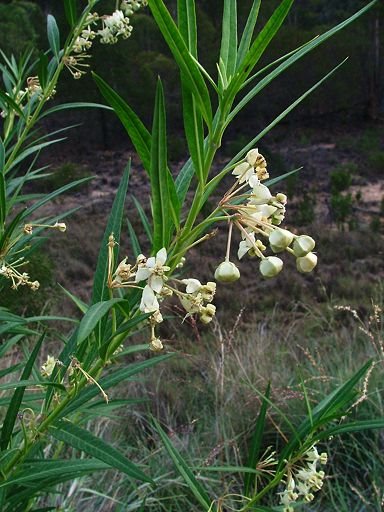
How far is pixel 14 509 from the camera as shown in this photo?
74cm

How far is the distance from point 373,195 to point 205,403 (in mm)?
4918

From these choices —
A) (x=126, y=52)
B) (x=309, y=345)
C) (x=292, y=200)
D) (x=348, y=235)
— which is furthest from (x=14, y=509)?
(x=126, y=52)

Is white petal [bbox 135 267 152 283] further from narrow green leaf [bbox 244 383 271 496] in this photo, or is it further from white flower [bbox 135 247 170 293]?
narrow green leaf [bbox 244 383 271 496]

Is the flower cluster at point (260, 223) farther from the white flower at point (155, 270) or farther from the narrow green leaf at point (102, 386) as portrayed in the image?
the narrow green leaf at point (102, 386)

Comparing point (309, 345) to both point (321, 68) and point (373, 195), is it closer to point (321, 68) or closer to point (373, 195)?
point (373, 195)

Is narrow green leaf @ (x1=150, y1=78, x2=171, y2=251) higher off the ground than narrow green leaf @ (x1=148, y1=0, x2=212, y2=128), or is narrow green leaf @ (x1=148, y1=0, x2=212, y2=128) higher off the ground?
narrow green leaf @ (x1=148, y1=0, x2=212, y2=128)

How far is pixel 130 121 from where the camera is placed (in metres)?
0.49

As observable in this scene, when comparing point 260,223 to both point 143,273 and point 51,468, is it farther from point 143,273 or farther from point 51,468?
point 51,468

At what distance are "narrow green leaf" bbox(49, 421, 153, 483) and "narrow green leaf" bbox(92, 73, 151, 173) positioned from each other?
0.25m

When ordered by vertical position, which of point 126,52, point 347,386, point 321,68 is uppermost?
point 347,386

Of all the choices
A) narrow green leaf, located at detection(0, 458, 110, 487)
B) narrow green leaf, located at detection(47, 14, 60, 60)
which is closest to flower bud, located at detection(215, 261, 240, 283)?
narrow green leaf, located at detection(0, 458, 110, 487)

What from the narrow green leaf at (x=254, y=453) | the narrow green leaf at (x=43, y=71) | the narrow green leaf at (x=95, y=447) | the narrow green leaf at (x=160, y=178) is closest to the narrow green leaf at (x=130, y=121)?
the narrow green leaf at (x=160, y=178)

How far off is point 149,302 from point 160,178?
0.30 ft

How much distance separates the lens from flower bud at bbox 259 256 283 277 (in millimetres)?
495
